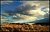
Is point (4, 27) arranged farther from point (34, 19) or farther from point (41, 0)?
point (41, 0)

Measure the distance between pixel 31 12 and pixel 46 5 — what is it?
286 mm

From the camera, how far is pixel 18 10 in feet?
6.59

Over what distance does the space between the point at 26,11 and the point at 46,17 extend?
1.18 feet

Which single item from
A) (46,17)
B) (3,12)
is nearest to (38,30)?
(46,17)

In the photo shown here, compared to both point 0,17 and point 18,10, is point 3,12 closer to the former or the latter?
point 0,17

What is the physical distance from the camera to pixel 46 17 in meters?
2.00

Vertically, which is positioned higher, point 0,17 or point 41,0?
point 41,0

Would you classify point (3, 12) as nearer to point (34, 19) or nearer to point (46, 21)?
point (34, 19)

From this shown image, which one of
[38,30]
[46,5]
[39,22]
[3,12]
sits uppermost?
[46,5]

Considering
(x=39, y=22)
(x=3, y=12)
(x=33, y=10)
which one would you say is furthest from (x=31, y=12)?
(x=3, y=12)

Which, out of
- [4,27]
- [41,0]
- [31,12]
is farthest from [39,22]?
[4,27]

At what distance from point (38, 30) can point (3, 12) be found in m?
0.68

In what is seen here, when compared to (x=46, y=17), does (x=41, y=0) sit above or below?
above

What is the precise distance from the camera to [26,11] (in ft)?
6.58
